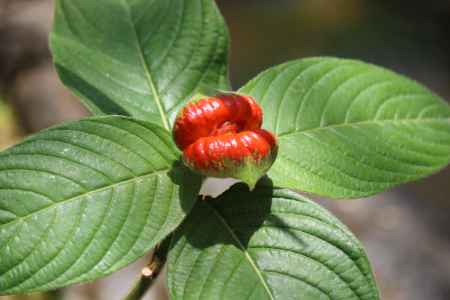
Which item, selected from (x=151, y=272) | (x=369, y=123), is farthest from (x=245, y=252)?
(x=369, y=123)

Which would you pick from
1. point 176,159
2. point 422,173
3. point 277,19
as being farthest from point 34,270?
point 277,19

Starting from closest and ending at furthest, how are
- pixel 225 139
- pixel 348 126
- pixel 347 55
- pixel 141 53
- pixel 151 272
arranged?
pixel 225 139, pixel 151 272, pixel 348 126, pixel 141 53, pixel 347 55

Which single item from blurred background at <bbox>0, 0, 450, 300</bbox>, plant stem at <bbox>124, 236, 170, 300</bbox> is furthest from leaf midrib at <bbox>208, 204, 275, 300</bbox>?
blurred background at <bbox>0, 0, 450, 300</bbox>

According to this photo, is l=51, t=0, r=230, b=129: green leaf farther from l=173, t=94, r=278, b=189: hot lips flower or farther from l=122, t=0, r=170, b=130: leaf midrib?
l=173, t=94, r=278, b=189: hot lips flower

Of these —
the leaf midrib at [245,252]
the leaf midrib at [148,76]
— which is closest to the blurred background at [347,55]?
the leaf midrib at [148,76]

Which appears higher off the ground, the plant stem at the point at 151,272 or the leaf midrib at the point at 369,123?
the leaf midrib at the point at 369,123

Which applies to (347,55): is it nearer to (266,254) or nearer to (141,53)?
(141,53)

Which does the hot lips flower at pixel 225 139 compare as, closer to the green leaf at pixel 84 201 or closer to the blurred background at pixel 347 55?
the green leaf at pixel 84 201
